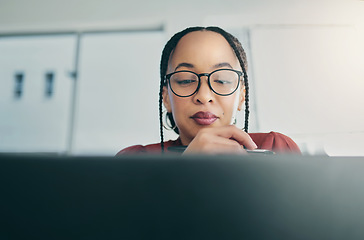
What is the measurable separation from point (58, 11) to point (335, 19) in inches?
74.4

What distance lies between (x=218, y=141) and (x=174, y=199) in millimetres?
374

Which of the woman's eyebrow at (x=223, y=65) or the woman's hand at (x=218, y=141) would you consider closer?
the woman's hand at (x=218, y=141)

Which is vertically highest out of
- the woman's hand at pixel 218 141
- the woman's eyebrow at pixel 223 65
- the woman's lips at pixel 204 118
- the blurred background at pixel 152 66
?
the blurred background at pixel 152 66

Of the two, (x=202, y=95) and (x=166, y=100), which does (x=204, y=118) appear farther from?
(x=166, y=100)

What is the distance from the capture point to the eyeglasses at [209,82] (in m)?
0.86

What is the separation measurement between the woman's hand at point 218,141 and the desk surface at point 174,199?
0.85 ft

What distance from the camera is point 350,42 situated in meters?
1.53

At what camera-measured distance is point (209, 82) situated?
85cm

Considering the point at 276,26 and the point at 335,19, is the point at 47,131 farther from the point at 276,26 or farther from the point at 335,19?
the point at 335,19

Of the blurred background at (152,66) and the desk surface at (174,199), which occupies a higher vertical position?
the blurred background at (152,66)

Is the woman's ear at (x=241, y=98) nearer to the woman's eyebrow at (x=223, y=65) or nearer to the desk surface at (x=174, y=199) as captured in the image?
the woman's eyebrow at (x=223, y=65)

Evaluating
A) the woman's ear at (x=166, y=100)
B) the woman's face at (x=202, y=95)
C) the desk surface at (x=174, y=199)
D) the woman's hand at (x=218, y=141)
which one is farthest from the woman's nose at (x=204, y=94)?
the desk surface at (x=174, y=199)

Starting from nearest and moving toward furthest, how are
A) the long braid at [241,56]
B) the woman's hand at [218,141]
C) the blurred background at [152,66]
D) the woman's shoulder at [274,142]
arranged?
the woman's hand at [218,141], the woman's shoulder at [274,142], the long braid at [241,56], the blurred background at [152,66]

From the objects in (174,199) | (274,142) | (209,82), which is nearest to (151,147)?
(209,82)
